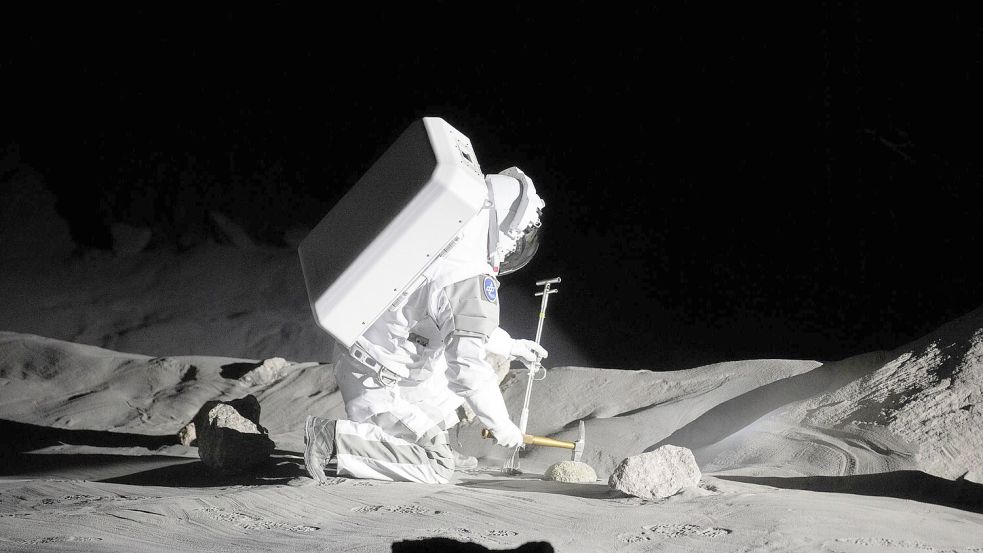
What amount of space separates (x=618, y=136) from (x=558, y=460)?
5.18 meters

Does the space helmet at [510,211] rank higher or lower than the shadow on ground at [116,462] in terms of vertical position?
higher

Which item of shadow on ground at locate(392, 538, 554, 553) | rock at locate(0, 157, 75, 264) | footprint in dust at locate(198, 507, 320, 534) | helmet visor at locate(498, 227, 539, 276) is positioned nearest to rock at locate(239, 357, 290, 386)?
helmet visor at locate(498, 227, 539, 276)

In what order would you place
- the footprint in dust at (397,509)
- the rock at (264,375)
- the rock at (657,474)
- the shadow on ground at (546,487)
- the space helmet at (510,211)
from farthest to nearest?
the rock at (264,375), the space helmet at (510,211), the shadow on ground at (546,487), the rock at (657,474), the footprint in dust at (397,509)

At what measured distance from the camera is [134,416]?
5.42 meters

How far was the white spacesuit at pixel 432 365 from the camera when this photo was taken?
11.0 ft

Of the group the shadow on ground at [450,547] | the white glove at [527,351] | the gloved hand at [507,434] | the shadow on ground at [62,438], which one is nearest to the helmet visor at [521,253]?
the white glove at [527,351]

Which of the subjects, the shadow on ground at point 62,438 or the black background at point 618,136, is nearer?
the shadow on ground at point 62,438

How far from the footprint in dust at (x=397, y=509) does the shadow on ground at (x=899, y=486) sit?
1312 mm

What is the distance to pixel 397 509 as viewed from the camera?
2.83 metres

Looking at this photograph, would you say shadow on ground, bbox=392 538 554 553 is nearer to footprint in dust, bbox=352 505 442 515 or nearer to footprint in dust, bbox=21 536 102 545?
footprint in dust, bbox=352 505 442 515

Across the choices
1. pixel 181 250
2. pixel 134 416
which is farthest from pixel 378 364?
pixel 181 250

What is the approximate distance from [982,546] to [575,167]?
7176mm

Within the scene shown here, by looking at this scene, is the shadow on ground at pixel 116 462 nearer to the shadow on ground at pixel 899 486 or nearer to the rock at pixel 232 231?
the shadow on ground at pixel 899 486

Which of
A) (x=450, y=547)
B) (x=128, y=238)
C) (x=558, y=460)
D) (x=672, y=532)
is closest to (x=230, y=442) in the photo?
(x=558, y=460)
